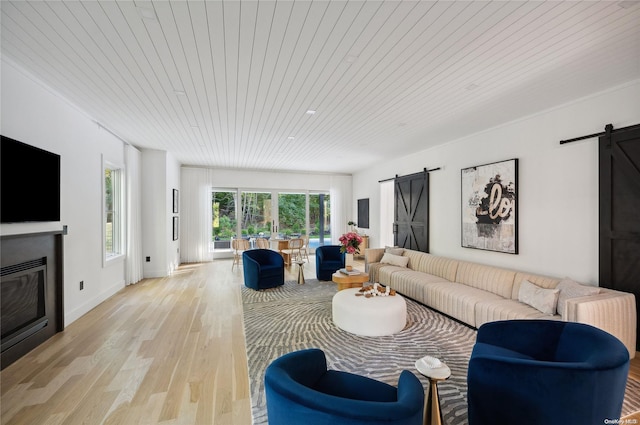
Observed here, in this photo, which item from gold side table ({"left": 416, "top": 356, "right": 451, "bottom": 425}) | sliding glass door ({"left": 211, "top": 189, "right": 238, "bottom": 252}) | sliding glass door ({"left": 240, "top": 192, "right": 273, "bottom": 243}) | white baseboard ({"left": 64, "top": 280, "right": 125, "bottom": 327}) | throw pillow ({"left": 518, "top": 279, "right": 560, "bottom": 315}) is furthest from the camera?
sliding glass door ({"left": 240, "top": 192, "right": 273, "bottom": 243})

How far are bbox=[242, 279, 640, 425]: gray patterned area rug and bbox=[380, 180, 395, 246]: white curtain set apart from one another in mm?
3437

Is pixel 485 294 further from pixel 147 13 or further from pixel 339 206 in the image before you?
pixel 339 206

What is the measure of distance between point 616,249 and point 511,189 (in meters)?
1.38

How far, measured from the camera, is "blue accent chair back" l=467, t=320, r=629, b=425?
1.45 m

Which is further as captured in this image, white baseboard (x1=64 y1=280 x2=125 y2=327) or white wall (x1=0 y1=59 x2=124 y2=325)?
white baseboard (x1=64 y1=280 x2=125 y2=327)

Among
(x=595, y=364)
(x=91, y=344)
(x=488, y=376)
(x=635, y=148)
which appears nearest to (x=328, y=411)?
(x=488, y=376)

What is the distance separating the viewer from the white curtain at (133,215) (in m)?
5.54

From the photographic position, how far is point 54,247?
11.0 feet

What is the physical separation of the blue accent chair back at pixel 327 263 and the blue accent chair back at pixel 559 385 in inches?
169

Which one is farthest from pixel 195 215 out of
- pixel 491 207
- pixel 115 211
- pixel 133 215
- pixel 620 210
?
pixel 620 210

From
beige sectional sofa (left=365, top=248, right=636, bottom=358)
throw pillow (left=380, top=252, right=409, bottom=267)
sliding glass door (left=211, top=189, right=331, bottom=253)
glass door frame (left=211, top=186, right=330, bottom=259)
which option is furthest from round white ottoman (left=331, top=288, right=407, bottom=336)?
glass door frame (left=211, top=186, right=330, bottom=259)

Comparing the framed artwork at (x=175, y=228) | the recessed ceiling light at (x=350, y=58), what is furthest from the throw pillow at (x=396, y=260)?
the framed artwork at (x=175, y=228)

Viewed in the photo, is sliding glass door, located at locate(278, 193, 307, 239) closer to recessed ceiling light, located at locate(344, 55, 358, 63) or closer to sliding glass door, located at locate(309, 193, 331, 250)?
sliding glass door, located at locate(309, 193, 331, 250)

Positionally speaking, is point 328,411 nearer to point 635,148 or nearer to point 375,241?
point 635,148
